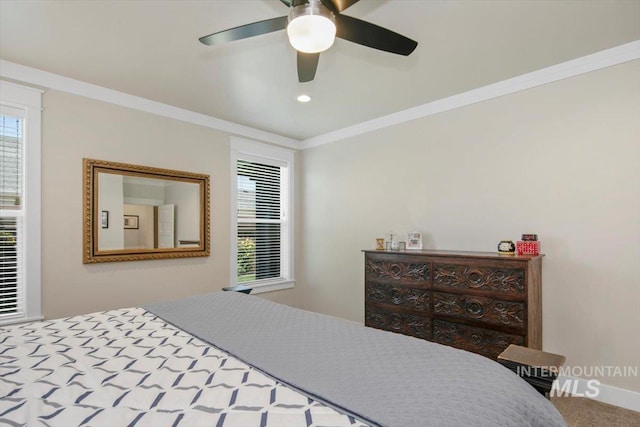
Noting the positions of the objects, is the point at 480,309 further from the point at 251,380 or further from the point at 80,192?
the point at 80,192

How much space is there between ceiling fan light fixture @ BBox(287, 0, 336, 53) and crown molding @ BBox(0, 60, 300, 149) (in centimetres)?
236

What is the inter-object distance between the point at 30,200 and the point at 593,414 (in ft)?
14.4

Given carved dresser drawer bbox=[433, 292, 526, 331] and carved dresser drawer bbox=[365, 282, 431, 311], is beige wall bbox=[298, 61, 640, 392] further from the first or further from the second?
carved dresser drawer bbox=[365, 282, 431, 311]

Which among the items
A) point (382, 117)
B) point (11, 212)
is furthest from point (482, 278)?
point (11, 212)

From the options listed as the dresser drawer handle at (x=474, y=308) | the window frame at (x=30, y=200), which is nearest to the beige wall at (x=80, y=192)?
the window frame at (x=30, y=200)

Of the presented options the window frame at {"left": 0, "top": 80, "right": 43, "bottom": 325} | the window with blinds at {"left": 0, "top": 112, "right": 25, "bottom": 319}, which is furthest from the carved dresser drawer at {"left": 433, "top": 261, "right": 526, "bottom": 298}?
the window with blinds at {"left": 0, "top": 112, "right": 25, "bottom": 319}

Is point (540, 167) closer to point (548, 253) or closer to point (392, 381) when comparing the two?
point (548, 253)

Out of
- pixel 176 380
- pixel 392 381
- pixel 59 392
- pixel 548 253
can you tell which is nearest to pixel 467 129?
pixel 548 253

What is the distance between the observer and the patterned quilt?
0.90 m

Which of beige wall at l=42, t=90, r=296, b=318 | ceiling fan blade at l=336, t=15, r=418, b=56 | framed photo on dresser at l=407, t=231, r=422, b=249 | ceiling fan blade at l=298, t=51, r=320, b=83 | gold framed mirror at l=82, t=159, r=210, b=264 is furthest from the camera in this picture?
framed photo on dresser at l=407, t=231, r=422, b=249

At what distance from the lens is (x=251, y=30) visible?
1711 mm

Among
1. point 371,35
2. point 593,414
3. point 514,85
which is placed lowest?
point 593,414

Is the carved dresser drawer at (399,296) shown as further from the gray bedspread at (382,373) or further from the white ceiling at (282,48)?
the white ceiling at (282,48)

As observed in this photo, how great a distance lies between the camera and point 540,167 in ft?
8.93
